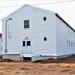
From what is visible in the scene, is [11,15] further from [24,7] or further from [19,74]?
[19,74]

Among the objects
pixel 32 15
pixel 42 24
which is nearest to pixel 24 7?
pixel 32 15

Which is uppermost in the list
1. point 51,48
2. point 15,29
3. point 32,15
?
point 32,15

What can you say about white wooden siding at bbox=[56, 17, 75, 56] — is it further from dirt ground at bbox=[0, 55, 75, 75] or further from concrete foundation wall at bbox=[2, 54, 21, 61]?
dirt ground at bbox=[0, 55, 75, 75]

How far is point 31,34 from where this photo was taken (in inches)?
1082

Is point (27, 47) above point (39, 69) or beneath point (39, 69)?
above

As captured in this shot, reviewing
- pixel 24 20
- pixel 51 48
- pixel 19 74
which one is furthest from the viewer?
pixel 24 20

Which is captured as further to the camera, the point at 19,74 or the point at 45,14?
the point at 45,14

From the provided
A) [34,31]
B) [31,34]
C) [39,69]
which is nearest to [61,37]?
[34,31]

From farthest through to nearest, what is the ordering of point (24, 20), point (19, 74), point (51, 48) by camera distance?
point (24, 20), point (51, 48), point (19, 74)

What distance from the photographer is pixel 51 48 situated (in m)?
26.1

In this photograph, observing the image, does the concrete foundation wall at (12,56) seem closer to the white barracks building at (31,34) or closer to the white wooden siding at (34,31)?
the white barracks building at (31,34)

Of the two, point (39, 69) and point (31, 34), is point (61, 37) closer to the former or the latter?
point (31, 34)

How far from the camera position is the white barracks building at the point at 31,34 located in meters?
26.2

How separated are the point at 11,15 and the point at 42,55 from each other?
24.7ft
